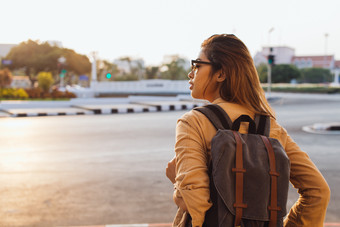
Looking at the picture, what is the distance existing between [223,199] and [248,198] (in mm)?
84

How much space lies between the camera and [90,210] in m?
4.24

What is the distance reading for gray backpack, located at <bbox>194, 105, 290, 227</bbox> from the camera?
130cm

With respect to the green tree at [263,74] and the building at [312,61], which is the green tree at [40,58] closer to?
the green tree at [263,74]

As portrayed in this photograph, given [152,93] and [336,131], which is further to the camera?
[152,93]

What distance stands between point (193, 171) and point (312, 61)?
118219 mm

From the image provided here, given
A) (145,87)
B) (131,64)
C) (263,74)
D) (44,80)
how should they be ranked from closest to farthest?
(44,80) < (145,87) < (263,74) < (131,64)

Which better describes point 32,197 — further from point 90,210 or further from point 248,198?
point 248,198

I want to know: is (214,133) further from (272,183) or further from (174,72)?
(174,72)

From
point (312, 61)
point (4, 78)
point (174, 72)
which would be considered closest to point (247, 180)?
point (4, 78)

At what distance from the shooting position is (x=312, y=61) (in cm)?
11181

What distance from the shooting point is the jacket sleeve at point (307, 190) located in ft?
4.94

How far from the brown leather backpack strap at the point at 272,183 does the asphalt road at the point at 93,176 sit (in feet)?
8.81

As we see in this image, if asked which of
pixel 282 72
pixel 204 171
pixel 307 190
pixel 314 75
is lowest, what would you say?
pixel 307 190

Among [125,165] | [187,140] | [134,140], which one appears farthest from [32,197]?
[134,140]
